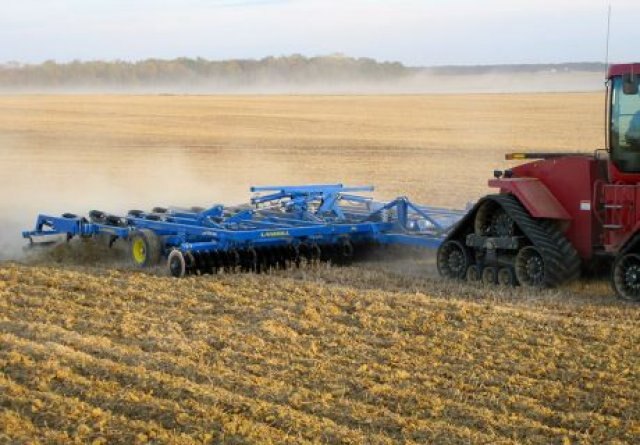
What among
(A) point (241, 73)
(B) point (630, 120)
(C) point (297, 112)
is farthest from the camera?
(A) point (241, 73)

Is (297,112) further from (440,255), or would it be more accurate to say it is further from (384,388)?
(384,388)

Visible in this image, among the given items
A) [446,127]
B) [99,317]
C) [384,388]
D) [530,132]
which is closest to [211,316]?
[99,317]

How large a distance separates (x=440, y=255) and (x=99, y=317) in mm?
3956

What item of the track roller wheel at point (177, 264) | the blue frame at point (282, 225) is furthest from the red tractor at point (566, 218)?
the track roller wheel at point (177, 264)

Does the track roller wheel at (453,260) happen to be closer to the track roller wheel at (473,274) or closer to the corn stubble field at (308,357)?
the track roller wheel at (473,274)

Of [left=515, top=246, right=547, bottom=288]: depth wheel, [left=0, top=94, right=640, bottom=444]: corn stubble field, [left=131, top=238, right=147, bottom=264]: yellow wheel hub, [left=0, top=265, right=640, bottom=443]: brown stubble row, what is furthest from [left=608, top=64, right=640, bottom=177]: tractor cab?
[left=131, top=238, right=147, bottom=264]: yellow wheel hub

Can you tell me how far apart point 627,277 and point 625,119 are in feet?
4.71

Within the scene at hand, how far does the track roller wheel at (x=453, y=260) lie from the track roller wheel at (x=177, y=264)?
106 inches

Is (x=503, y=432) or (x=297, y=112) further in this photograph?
(x=297, y=112)

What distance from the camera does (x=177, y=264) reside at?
11.2 m

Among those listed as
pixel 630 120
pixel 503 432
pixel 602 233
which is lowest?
pixel 503 432

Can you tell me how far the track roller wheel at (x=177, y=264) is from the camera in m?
11.2

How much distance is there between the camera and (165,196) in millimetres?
19266

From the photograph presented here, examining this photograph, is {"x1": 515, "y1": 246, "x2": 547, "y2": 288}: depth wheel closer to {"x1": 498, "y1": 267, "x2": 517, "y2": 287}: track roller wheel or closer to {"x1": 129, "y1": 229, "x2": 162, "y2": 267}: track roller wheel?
{"x1": 498, "y1": 267, "x2": 517, "y2": 287}: track roller wheel
